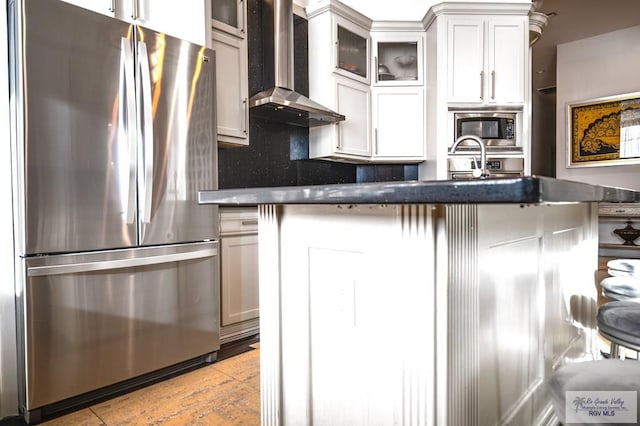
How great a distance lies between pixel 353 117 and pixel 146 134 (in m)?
2.19

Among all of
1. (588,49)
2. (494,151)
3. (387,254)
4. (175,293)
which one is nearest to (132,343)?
(175,293)

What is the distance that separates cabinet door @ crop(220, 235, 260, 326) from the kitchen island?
1.43 m

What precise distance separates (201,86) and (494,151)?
2790 mm

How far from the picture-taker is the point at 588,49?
213 inches

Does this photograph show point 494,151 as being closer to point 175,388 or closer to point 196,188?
→ point 196,188

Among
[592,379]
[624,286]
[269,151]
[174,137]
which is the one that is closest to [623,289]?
[624,286]

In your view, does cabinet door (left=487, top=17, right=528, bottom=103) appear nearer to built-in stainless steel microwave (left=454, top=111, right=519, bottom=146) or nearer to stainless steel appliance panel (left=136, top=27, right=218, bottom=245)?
built-in stainless steel microwave (left=454, top=111, right=519, bottom=146)

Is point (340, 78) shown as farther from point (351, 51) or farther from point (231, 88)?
point (231, 88)

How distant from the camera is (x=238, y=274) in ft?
8.23

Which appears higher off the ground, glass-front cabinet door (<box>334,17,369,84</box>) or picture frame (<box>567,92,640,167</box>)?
glass-front cabinet door (<box>334,17,369,84</box>)

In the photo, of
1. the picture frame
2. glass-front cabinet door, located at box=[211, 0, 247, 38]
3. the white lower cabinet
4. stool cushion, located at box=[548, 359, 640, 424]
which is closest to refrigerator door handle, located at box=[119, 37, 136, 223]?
the white lower cabinet

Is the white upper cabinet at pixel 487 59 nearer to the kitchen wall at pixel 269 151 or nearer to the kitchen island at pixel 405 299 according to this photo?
the kitchen wall at pixel 269 151

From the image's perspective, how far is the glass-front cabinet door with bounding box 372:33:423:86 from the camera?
3.84 m

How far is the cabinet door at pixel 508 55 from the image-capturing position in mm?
3568
